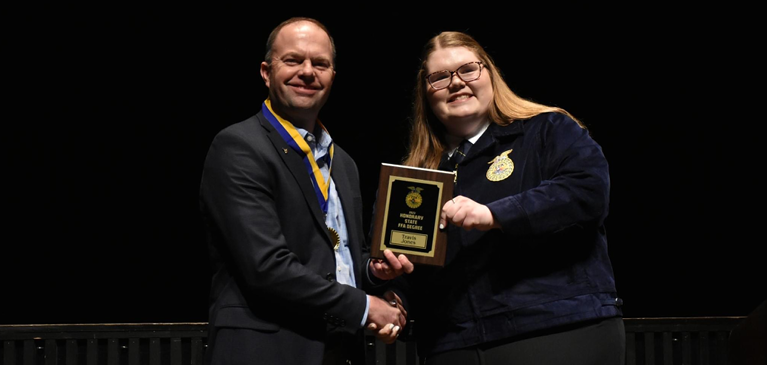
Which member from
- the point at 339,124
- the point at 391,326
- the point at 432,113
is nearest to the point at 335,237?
the point at 391,326

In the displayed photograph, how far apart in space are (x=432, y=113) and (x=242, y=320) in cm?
81

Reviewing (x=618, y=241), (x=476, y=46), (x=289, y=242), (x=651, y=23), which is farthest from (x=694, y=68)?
(x=289, y=242)

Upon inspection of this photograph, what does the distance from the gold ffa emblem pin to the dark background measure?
1.84 metres

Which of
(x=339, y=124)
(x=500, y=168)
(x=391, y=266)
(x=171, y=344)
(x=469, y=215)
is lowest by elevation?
(x=171, y=344)

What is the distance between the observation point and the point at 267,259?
1.78 metres

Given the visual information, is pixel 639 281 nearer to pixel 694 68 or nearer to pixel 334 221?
pixel 694 68

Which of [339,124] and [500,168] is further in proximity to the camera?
[339,124]

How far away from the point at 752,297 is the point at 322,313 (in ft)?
10.2

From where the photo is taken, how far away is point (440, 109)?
6.70ft

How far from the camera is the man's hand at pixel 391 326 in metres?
1.92

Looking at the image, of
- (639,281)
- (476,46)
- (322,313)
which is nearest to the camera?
(322,313)

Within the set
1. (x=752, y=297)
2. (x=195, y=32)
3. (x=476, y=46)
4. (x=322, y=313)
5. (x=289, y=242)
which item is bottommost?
(x=752, y=297)

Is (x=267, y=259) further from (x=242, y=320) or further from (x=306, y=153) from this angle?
(x=306, y=153)

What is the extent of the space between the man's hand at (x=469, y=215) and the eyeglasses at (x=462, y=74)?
0.37m
